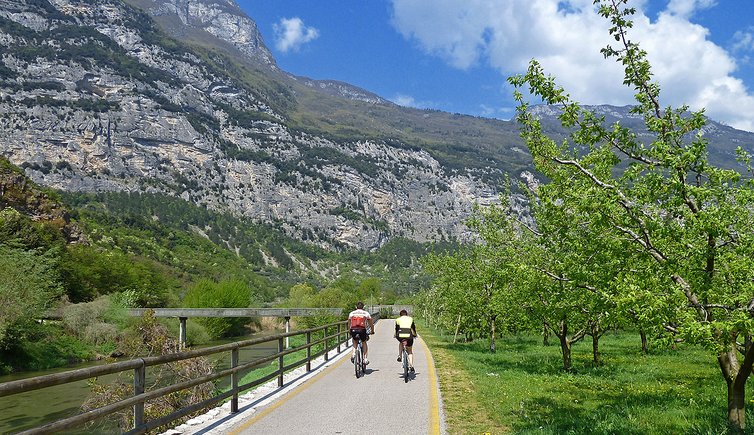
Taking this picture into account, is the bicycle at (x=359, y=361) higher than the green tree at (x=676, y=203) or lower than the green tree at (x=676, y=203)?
lower

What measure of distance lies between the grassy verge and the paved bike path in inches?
21.0

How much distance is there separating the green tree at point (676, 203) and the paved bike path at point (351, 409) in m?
4.43

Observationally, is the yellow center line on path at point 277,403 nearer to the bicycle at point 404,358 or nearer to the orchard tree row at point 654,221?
the bicycle at point 404,358

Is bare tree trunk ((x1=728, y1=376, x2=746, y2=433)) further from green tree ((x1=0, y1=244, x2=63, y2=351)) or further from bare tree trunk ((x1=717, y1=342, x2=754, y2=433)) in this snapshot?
green tree ((x1=0, y1=244, x2=63, y2=351))

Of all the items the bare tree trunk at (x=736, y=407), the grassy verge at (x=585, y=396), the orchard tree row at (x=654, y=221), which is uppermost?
the orchard tree row at (x=654, y=221)

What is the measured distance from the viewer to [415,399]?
12109 mm

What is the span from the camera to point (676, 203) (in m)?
7.03

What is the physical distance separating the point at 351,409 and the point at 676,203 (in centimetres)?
705

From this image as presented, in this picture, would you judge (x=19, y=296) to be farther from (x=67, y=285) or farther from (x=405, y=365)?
(x=405, y=365)

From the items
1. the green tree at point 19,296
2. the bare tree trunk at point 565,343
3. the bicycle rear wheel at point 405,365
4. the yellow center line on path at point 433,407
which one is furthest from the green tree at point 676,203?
the green tree at point 19,296

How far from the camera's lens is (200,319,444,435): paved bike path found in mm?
8875

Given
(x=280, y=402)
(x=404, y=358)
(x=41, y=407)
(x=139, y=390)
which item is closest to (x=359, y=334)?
(x=404, y=358)

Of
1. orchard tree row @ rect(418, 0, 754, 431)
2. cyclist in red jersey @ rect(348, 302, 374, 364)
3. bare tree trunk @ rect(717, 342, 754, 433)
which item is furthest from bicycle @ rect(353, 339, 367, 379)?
bare tree trunk @ rect(717, 342, 754, 433)

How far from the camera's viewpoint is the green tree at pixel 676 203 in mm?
6613
